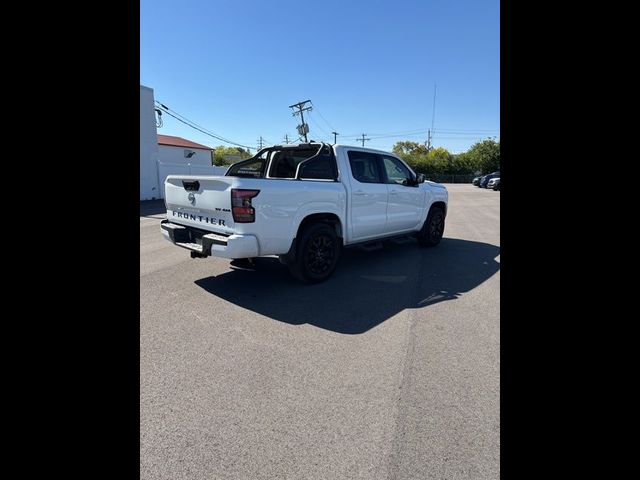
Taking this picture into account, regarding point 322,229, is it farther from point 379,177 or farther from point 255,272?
point 379,177

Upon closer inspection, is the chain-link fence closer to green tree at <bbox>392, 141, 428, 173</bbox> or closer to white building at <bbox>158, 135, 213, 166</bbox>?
green tree at <bbox>392, 141, 428, 173</bbox>

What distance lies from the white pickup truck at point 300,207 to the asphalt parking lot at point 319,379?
62cm

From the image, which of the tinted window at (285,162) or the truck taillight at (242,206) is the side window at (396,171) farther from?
the truck taillight at (242,206)

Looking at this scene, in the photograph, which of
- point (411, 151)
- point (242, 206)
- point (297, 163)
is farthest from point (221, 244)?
point (411, 151)

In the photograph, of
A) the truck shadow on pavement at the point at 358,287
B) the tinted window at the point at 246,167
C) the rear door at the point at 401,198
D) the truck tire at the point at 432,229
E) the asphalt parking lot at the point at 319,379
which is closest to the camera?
the asphalt parking lot at the point at 319,379

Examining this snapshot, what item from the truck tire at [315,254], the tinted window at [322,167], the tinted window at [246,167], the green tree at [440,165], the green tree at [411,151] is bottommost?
the truck tire at [315,254]

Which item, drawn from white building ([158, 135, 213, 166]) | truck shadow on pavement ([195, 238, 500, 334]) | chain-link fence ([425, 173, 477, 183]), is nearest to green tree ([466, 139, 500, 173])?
chain-link fence ([425, 173, 477, 183])

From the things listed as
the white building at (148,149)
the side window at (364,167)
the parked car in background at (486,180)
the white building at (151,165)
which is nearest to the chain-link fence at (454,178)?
the parked car in background at (486,180)

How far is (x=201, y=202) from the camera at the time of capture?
14.0 ft

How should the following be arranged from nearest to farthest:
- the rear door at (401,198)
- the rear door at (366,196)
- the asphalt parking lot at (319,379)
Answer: the asphalt parking lot at (319,379) → the rear door at (366,196) → the rear door at (401,198)

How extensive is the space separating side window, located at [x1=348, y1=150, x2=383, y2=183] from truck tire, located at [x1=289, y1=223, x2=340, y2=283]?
1.14 m

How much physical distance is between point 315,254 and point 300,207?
2.51 ft

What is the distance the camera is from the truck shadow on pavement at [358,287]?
12.1 feet
